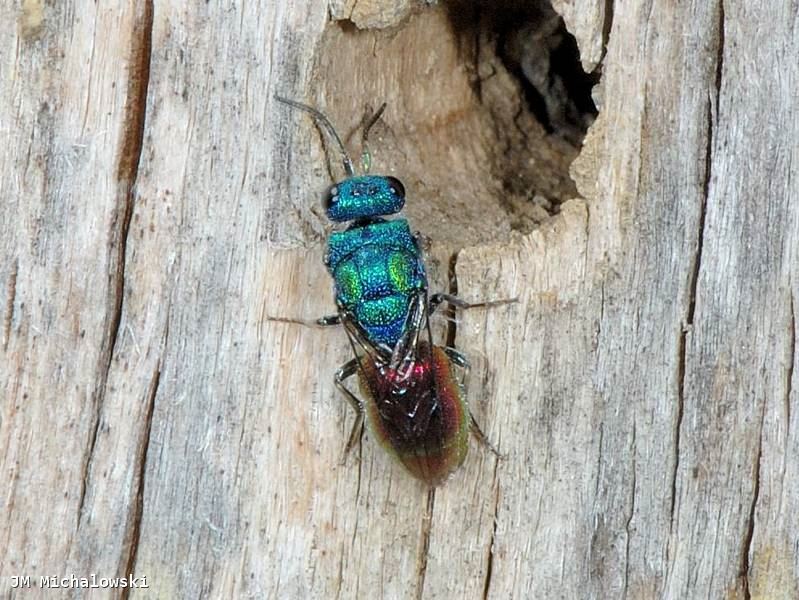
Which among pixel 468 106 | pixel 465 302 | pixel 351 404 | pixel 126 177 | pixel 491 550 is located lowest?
pixel 491 550

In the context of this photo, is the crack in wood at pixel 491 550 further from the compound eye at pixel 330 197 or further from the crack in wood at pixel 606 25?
the crack in wood at pixel 606 25

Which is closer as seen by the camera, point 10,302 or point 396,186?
point 10,302

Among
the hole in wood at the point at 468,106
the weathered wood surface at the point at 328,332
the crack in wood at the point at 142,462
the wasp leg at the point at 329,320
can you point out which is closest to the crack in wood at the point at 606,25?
the weathered wood surface at the point at 328,332

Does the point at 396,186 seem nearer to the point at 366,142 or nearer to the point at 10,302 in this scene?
the point at 366,142

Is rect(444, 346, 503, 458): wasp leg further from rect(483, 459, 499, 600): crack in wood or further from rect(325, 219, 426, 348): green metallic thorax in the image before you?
rect(325, 219, 426, 348): green metallic thorax

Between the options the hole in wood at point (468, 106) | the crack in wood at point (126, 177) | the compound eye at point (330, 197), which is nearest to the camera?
the crack in wood at point (126, 177)

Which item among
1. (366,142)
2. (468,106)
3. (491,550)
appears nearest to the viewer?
(491,550)

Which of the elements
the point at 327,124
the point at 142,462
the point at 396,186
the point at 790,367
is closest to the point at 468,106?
the point at 396,186
